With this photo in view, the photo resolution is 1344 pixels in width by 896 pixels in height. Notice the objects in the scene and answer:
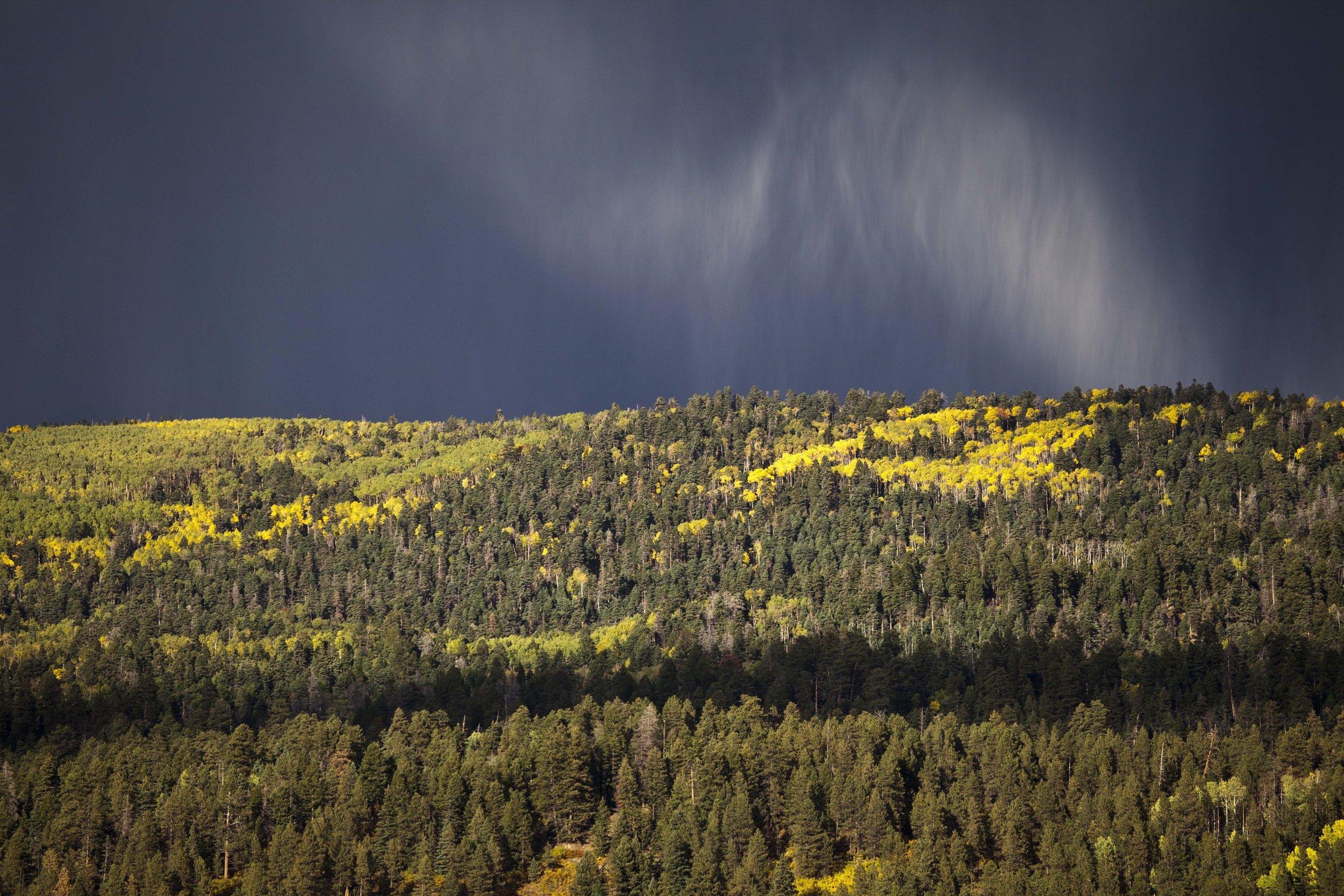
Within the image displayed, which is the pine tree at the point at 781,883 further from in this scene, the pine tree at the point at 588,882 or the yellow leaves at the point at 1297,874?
the yellow leaves at the point at 1297,874

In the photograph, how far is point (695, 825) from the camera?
128 metres

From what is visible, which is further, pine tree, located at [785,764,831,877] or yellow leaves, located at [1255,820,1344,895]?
pine tree, located at [785,764,831,877]

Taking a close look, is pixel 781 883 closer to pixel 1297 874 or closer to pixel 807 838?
pixel 807 838

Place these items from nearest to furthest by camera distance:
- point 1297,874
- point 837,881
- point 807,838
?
point 1297,874 < point 837,881 < point 807,838

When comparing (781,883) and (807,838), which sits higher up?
(807,838)

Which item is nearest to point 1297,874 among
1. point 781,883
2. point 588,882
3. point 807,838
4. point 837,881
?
point 837,881

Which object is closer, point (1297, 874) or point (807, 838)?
point (1297, 874)

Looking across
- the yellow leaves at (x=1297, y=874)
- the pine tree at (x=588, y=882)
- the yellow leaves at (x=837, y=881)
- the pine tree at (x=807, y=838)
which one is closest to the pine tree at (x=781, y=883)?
the yellow leaves at (x=837, y=881)

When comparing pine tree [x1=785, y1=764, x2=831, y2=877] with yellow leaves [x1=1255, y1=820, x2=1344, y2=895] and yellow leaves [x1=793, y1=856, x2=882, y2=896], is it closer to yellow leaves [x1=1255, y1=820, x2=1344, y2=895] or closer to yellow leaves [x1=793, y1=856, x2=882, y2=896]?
yellow leaves [x1=793, y1=856, x2=882, y2=896]

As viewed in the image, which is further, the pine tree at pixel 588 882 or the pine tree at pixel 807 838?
the pine tree at pixel 807 838

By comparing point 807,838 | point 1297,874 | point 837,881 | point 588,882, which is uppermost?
point 807,838

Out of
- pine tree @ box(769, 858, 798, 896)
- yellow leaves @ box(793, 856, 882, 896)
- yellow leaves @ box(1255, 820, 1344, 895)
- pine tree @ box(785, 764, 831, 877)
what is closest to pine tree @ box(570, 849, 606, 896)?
pine tree @ box(769, 858, 798, 896)

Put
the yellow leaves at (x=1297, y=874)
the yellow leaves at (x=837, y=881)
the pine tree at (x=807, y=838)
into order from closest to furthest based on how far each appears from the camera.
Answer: the yellow leaves at (x=1297, y=874)
the yellow leaves at (x=837, y=881)
the pine tree at (x=807, y=838)

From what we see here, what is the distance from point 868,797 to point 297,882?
5812 centimetres
